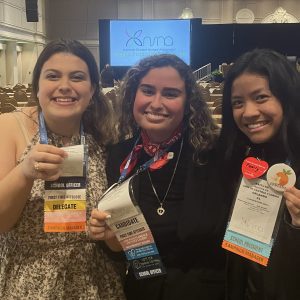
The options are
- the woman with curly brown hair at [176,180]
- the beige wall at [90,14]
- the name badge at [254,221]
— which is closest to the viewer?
the name badge at [254,221]

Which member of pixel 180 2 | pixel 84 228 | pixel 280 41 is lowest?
pixel 84 228

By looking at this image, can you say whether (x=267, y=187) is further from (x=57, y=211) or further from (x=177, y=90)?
(x=57, y=211)

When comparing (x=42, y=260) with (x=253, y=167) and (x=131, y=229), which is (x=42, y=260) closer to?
(x=131, y=229)

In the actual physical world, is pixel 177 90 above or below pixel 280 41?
below

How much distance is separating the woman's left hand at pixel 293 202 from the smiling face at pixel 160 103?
0.55 metres

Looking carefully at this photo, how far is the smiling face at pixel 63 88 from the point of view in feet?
5.24

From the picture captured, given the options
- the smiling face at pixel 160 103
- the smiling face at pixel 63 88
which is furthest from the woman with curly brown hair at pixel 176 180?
the smiling face at pixel 63 88

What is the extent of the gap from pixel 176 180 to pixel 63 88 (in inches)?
22.4

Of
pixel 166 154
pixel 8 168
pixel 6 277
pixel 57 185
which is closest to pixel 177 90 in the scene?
pixel 166 154

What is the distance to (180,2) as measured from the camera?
726 inches

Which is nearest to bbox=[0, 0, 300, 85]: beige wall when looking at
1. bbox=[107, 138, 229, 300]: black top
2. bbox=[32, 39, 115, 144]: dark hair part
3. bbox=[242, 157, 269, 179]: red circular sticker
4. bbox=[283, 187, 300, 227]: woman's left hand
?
bbox=[32, 39, 115, 144]: dark hair part

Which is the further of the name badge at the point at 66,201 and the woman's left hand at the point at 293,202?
the name badge at the point at 66,201

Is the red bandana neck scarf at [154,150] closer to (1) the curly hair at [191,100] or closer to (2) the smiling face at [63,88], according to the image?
(1) the curly hair at [191,100]

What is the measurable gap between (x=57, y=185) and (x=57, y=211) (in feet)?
0.31
